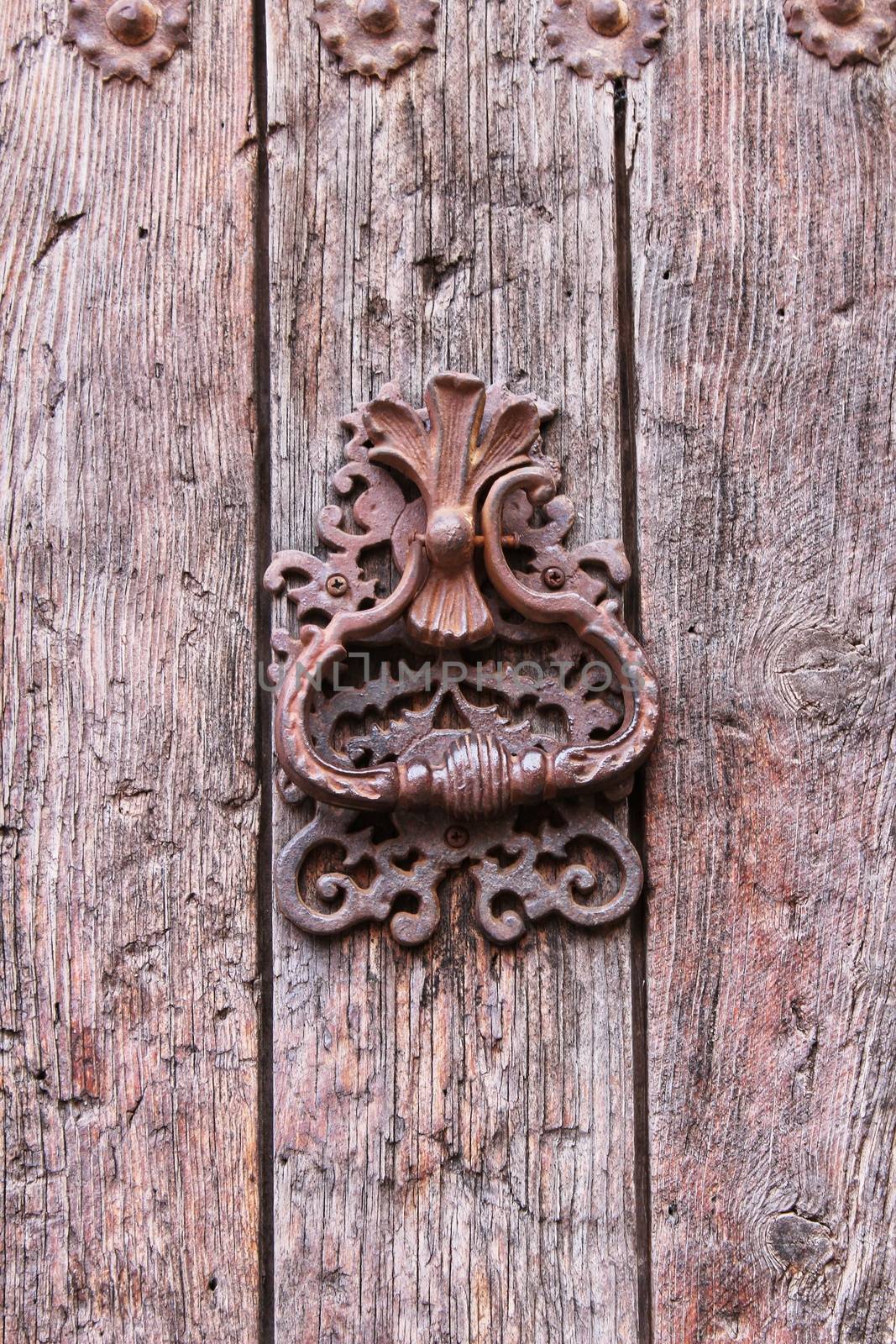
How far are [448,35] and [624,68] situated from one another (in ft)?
0.51

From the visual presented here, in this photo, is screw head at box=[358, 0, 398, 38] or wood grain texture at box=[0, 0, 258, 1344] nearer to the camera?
wood grain texture at box=[0, 0, 258, 1344]

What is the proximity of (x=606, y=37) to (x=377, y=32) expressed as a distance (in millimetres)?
199

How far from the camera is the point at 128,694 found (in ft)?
3.32

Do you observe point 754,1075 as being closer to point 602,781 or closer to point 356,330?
point 602,781

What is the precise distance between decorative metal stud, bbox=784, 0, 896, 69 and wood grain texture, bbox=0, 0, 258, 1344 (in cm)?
49

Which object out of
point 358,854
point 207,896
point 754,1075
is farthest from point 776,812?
point 207,896

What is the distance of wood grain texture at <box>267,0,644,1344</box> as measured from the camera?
0.94 metres

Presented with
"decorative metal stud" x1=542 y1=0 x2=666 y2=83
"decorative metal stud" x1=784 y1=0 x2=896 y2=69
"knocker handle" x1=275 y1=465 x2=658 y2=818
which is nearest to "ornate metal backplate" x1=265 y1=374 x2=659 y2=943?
"knocker handle" x1=275 y1=465 x2=658 y2=818

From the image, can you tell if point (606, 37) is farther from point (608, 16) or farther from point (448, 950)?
point (448, 950)

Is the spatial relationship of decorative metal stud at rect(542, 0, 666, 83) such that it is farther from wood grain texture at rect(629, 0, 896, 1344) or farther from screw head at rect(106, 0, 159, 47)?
screw head at rect(106, 0, 159, 47)

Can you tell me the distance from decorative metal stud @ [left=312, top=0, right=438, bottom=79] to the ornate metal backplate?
0.32m

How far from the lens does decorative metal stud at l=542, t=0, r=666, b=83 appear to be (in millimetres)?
1074

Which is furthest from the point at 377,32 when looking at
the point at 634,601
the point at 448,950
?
the point at 448,950

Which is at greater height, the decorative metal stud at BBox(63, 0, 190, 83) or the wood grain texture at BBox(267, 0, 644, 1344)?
the decorative metal stud at BBox(63, 0, 190, 83)
